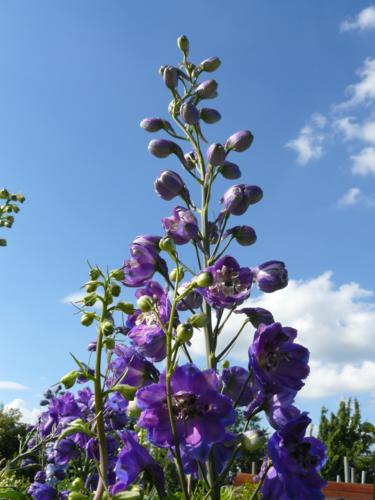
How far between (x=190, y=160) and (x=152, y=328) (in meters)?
1.06

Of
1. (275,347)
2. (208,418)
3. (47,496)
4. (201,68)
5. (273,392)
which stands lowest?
(47,496)

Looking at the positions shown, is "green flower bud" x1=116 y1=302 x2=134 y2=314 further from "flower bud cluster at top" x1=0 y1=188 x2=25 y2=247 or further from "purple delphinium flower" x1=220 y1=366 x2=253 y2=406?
"flower bud cluster at top" x1=0 y1=188 x2=25 y2=247

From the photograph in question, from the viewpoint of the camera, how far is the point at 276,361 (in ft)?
5.13

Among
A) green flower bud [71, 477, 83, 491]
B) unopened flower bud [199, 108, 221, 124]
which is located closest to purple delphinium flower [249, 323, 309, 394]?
green flower bud [71, 477, 83, 491]

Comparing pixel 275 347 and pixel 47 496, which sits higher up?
pixel 275 347

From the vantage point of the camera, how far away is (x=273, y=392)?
5.09ft

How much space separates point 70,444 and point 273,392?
1421 mm

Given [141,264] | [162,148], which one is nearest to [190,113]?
[162,148]

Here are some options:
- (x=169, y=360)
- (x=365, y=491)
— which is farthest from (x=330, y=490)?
(x=169, y=360)

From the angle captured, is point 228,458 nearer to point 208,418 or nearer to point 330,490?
point 208,418

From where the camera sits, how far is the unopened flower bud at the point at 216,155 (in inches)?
87.8

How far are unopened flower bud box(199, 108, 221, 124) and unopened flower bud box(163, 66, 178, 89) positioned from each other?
18 centimetres

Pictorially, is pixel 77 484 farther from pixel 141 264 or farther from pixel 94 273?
pixel 141 264

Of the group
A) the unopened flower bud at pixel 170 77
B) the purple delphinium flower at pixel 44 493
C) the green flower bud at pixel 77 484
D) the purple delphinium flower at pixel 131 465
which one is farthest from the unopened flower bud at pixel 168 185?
the purple delphinium flower at pixel 44 493
